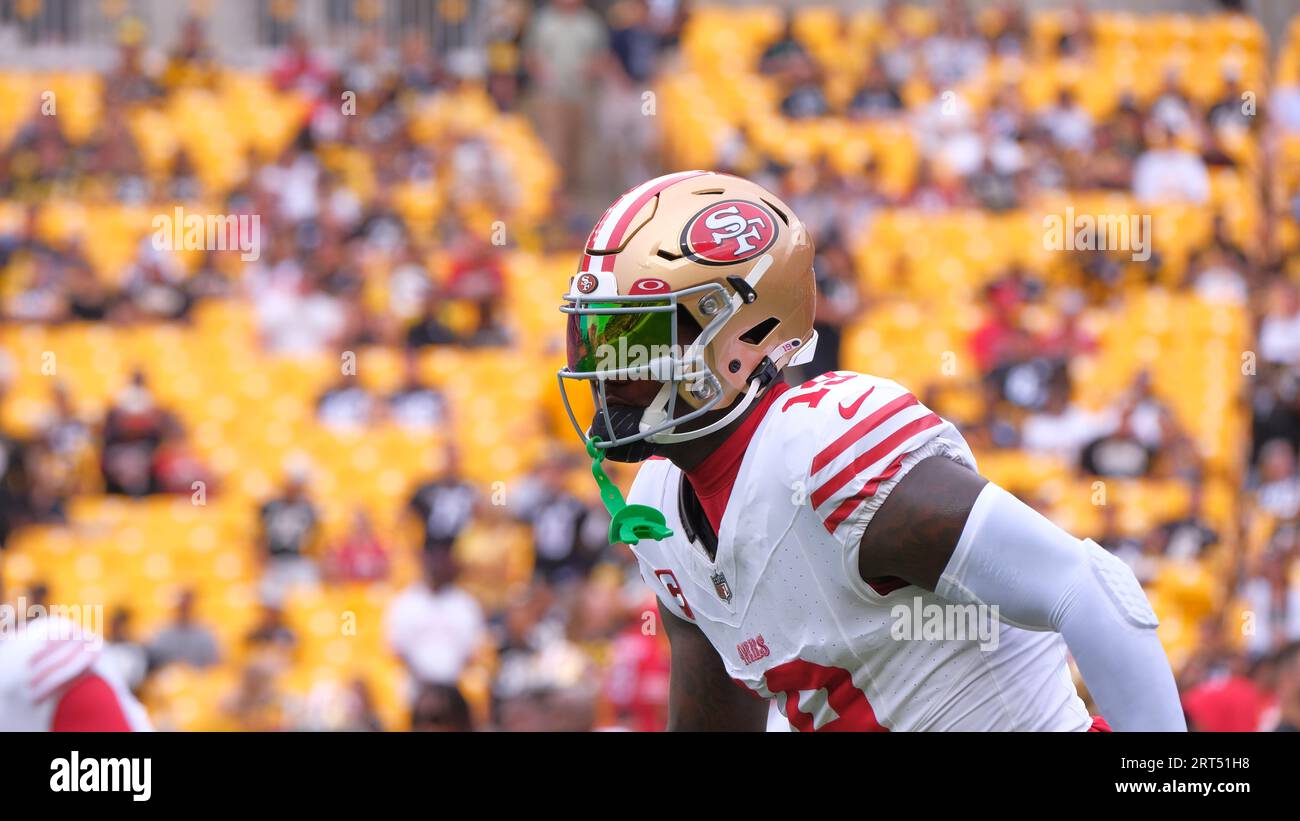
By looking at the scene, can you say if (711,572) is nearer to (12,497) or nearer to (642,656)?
(642,656)

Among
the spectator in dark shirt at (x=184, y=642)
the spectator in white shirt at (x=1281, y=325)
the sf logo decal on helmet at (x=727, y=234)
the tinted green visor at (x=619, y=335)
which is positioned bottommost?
the spectator in dark shirt at (x=184, y=642)

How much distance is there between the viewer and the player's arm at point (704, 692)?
344 centimetres

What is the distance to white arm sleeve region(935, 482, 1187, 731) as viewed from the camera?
2.59 m

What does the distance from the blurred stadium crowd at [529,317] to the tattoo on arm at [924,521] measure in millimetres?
3352

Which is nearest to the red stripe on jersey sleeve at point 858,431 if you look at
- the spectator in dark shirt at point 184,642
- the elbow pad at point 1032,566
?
the elbow pad at point 1032,566

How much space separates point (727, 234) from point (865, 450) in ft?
1.71

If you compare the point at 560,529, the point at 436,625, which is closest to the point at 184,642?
the point at 436,625

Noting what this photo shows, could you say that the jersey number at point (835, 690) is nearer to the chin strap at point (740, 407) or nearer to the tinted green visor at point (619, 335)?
the chin strap at point (740, 407)

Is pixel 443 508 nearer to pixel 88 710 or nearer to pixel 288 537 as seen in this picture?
pixel 288 537

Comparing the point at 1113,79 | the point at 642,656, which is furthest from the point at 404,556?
the point at 1113,79

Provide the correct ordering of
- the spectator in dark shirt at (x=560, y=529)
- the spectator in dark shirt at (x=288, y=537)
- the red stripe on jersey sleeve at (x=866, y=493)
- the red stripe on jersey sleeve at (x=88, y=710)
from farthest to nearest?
1. the spectator in dark shirt at (x=288, y=537)
2. the spectator in dark shirt at (x=560, y=529)
3. the red stripe on jersey sleeve at (x=88, y=710)
4. the red stripe on jersey sleeve at (x=866, y=493)

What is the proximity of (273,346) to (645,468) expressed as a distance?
9.05 metres

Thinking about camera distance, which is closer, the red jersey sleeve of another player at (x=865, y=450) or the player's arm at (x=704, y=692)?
the red jersey sleeve of another player at (x=865, y=450)
